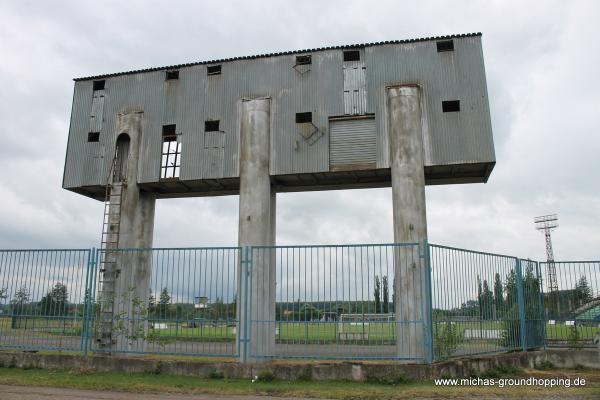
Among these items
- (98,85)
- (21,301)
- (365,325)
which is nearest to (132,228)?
(21,301)

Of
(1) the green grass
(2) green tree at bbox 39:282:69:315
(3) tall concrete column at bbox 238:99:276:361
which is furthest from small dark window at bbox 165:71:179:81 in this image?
(1) the green grass

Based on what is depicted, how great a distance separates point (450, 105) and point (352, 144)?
12.6 feet

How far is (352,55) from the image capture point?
19.5 m

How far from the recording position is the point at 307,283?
1313cm

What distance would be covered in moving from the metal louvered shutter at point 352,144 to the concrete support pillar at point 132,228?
800cm

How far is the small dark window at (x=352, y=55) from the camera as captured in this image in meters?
19.4

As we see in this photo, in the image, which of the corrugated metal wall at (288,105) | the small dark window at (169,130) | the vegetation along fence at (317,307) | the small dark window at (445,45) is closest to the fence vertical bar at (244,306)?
the vegetation along fence at (317,307)

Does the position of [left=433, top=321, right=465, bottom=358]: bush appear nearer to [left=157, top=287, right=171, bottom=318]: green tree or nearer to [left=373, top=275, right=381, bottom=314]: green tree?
[left=373, top=275, right=381, bottom=314]: green tree

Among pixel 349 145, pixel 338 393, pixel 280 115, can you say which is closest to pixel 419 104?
pixel 349 145

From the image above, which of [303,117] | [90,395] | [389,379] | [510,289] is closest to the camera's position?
[90,395]

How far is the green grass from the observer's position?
1103cm

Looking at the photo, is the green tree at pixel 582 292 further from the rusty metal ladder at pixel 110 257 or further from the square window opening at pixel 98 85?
the square window opening at pixel 98 85

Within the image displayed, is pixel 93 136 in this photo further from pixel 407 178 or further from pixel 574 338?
pixel 574 338

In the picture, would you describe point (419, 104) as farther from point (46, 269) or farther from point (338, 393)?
point (46, 269)
